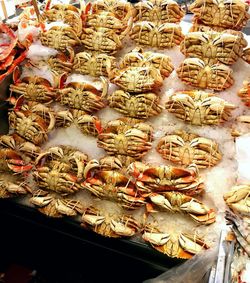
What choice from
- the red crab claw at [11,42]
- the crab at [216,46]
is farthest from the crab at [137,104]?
the red crab claw at [11,42]

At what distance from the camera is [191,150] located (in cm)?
207

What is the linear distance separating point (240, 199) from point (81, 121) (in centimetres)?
105

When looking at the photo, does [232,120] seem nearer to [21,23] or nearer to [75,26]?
[75,26]

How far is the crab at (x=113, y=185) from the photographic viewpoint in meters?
2.06

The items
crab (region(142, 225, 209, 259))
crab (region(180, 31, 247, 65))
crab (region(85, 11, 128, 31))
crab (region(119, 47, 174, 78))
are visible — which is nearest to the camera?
crab (region(142, 225, 209, 259))

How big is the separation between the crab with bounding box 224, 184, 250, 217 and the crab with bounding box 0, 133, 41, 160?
3.96 ft

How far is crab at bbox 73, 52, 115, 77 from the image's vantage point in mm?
2441

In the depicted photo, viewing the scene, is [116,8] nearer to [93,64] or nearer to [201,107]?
[93,64]

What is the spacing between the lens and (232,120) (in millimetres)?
2186

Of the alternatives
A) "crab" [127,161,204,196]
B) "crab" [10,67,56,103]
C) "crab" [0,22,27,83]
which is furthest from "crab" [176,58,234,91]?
"crab" [0,22,27,83]

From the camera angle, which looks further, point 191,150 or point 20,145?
point 20,145

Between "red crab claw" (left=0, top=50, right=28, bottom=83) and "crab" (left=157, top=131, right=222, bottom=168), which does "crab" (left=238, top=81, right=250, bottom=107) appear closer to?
"crab" (left=157, top=131, right=222, bottom=168)

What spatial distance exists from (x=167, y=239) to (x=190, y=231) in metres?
0.12

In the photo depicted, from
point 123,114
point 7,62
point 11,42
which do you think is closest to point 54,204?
point 123,114
